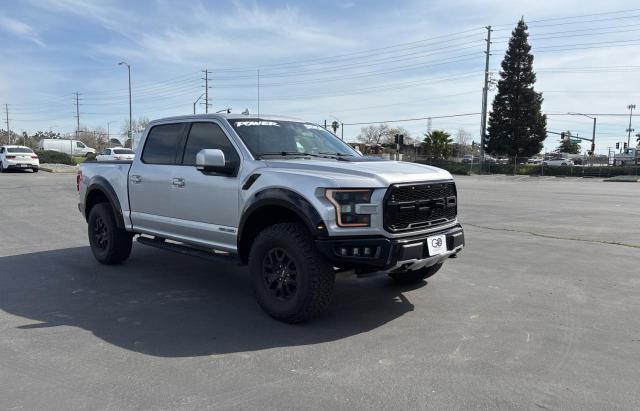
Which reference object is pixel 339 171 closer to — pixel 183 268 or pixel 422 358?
pixel 422 358

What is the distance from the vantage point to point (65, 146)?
213ft

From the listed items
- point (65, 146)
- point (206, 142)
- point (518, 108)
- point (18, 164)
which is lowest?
point (18, 164)

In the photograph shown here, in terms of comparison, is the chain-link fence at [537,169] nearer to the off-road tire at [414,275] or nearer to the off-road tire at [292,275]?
the off-road tire at [414,275]

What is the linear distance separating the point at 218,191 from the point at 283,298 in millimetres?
1364

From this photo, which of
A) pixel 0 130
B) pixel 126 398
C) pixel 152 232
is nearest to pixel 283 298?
pixel 126 398

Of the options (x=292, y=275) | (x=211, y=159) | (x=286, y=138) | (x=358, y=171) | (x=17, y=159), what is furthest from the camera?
(x=17, y=159)

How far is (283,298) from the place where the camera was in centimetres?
480

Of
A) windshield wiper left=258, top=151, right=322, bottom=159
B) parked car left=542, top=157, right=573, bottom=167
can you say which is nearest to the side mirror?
windshield wiper left=258, top=151, right=322, bottom=159

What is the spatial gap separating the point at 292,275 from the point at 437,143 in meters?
55.4

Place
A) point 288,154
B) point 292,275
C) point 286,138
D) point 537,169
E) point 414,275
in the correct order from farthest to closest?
point 537,169, point 414,275, point 286,138, point 288,154, point 292,275

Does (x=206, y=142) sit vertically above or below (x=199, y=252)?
above

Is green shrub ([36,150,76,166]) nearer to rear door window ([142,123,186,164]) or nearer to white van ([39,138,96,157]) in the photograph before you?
white van ([39,138,96,157])

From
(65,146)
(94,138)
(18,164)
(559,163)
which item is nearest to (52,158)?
(18,164)

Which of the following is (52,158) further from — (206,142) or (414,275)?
(414,275)
